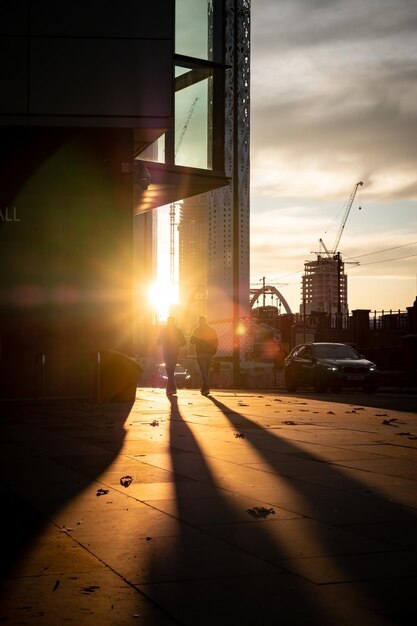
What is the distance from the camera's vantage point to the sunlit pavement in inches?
137

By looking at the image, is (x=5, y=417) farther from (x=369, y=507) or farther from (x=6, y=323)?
(x=369, y=507)

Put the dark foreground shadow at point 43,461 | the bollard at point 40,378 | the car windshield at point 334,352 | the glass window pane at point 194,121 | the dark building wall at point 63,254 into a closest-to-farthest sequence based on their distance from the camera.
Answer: the dark foreground shadow at point 43,461 → the bollard at point 40,378 → the dark building wall at point 63,254 → the glass window pane at point 194,121 → the car windshield at point 334,352

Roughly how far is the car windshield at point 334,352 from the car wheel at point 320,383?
3.03 feet

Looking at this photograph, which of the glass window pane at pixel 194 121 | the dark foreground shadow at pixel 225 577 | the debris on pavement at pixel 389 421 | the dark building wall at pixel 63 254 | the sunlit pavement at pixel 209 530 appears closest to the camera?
the dark foreground shadow at pixel 225 577

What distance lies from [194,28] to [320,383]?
41.0 ft

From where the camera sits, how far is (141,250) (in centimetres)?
7344

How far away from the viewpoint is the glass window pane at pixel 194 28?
18.4 m

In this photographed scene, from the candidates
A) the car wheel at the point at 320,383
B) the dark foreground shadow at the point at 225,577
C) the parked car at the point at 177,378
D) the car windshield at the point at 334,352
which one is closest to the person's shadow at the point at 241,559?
the dark foreground shadow at the point at 225,577

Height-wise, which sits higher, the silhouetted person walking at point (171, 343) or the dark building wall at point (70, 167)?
the dark building wall at point (70, 167)

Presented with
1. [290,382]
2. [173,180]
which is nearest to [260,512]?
[173,180]

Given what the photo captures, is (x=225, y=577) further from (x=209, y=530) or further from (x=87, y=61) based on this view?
(x=87, y=61)

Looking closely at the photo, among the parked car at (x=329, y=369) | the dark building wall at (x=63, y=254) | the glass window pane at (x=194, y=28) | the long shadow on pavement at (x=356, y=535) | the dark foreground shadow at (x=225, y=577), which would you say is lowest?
the dark foreground shadow at (x=225, y=577)

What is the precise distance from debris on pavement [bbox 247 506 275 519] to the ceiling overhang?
12365 mm

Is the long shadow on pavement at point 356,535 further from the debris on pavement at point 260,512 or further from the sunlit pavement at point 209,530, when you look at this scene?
the debris on pavement at point 260,512
